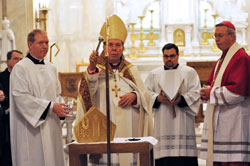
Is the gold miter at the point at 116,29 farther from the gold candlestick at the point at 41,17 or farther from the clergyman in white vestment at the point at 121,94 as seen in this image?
the gold candlestick at the point at 41,17

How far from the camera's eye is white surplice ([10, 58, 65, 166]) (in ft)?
17.2

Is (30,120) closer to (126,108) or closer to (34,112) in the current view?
(34,112)

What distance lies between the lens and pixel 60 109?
16.8 feet

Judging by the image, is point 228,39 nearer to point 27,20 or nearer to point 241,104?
point 241,104

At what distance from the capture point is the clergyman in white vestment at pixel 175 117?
678cm

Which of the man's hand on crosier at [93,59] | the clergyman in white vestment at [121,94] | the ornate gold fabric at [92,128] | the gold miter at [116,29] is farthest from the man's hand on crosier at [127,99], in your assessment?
the ornate gold fabric at [92,128]

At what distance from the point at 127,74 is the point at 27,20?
17.6 ft

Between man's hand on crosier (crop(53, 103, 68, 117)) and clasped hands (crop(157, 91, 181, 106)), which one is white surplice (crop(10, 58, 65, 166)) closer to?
man's hand on crosier (crop(53, 103, 68, 117))

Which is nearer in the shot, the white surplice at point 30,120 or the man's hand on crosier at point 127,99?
the white surplice at point 30,120

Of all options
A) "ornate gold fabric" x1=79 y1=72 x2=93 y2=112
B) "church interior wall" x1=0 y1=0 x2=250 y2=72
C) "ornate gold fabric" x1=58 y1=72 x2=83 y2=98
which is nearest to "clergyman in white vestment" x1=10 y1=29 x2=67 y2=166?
"ornate gold fabric" x1=79 y1=72 x2=93 y2=112

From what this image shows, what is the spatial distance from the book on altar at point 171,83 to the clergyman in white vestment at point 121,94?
102 cm

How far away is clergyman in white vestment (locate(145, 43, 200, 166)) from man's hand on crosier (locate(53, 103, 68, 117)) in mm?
1981

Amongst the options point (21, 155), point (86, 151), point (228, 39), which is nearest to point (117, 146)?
point (86, 151)

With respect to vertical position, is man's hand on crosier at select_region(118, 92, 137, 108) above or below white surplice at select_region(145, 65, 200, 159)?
above
